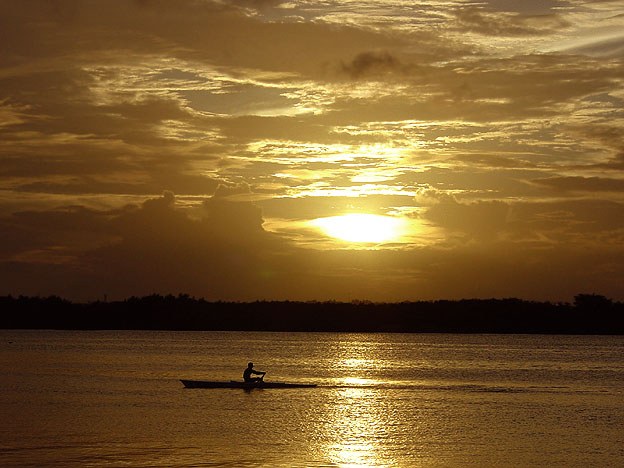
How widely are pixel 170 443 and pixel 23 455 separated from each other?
21.3 ft

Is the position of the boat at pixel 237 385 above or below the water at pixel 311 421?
above

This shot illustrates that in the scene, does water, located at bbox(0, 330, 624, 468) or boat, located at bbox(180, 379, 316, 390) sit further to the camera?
boat, located at bbox(180, 379, 316, 390)

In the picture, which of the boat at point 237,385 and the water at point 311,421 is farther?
the boat at point 237,385

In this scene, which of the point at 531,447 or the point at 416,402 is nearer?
the point at 531,447

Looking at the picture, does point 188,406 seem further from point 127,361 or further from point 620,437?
point 127,361

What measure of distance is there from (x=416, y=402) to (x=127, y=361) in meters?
54.2

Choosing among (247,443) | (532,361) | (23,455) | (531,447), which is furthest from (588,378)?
(23,455)

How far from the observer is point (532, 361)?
121 metres

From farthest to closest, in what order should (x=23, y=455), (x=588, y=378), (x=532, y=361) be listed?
1. (x=532, y=361)
2. (x=588, y=378)
3. (x=23, y=455)

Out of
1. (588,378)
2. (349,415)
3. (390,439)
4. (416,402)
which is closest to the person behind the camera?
(390,439)

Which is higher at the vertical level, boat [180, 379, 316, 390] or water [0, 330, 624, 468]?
boat [180, 379, 316, 390]

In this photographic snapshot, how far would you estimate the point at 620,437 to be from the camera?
141ft

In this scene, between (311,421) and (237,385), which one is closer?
(311,421)

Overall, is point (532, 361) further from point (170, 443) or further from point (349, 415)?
point (170, 443)
